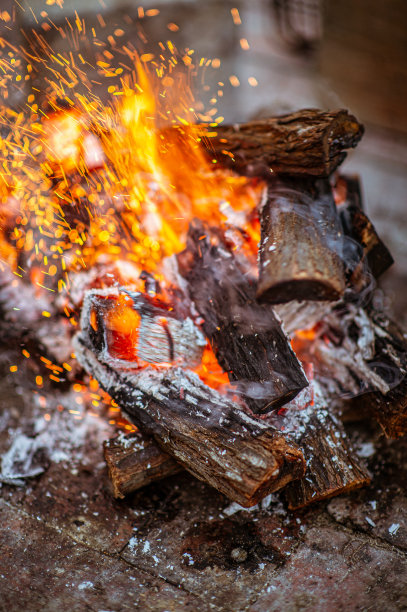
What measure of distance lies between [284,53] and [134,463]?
13.7ft

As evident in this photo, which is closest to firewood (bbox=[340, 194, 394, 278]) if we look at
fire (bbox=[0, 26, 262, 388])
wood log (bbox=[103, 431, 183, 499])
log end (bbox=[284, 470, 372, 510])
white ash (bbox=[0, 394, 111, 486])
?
fire (bbox=[0, 26, 262, 388])

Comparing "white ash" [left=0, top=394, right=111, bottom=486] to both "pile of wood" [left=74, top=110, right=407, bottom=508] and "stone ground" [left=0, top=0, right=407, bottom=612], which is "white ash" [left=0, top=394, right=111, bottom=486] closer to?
"stone ground" [left=0, top=0, right=407, bottom=612]

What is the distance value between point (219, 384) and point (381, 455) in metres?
0.70

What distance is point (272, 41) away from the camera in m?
4.49

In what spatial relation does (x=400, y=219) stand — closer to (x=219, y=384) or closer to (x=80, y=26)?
(x=219, y=384)

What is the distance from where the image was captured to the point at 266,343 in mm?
1646

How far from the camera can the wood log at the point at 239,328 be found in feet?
5.20

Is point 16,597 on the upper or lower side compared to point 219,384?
lower

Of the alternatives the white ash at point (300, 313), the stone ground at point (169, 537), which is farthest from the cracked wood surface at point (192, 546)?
the white ash at point (300, 313)

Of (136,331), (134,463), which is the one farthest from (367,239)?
(134,463)

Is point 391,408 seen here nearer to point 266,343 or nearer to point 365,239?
point 266,343

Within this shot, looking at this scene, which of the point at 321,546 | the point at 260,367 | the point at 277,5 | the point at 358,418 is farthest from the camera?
the point at 277,5

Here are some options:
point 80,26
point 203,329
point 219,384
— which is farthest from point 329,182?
point 80,26

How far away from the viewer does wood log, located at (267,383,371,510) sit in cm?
154
